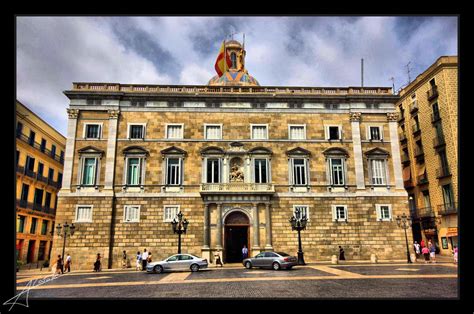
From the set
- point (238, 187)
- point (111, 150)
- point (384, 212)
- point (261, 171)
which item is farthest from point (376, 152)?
point (111, 150)

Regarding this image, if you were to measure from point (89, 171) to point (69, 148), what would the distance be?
2602mm

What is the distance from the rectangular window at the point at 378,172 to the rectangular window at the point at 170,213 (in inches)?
680

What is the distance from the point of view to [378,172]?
30766mm

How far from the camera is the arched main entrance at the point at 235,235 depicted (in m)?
29.4

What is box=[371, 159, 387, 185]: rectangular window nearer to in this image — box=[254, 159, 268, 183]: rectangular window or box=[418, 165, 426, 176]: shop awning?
box=[418, 165, 426, 176]: shop awning

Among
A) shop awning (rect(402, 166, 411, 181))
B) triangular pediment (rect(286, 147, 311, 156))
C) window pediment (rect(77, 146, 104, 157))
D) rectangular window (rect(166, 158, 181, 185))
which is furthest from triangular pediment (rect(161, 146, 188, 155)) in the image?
shop awning (rect(402, 166, 411, 181))

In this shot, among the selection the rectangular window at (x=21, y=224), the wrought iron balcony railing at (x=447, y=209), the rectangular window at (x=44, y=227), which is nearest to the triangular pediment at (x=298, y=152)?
the wrought iron balcony railing at (x=447, y=209)

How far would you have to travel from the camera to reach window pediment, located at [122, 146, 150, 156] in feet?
98.5

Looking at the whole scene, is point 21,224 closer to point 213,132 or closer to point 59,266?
point 59,266

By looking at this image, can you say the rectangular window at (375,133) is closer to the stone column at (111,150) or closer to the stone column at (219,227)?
the stone column at (219,227)
